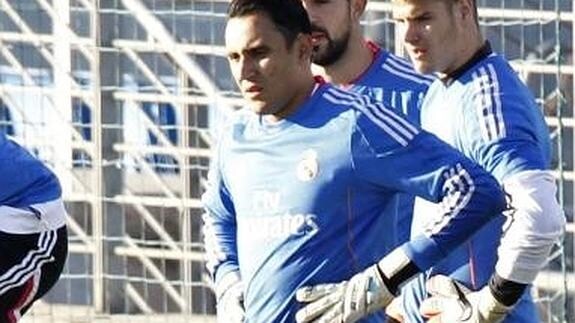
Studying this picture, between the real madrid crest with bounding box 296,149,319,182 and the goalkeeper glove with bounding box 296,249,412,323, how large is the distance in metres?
0.27

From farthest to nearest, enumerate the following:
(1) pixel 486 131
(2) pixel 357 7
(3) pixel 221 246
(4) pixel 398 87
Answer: (2) pixel 357 7
(4) pixel 398 87
(3) pixel 221 246
(1) pixel 486 131

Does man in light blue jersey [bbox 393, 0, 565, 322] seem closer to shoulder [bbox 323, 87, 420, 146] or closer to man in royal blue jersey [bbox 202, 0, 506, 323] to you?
man in royal blue jersey [bbox 202, 0, 506, 323]

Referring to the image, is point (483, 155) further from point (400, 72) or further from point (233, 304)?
point (400, 72)

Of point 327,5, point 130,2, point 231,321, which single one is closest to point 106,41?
point 130,2

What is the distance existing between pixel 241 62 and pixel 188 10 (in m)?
3.85

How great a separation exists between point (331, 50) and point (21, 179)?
1125mm

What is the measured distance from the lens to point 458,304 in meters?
6.09

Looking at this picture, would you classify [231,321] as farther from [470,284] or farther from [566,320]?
[566,320]

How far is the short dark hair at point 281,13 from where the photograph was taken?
598cm

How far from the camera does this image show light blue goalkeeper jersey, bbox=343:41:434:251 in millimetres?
6605

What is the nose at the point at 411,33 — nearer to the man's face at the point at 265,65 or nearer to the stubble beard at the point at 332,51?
the man's face at the point at 265,65

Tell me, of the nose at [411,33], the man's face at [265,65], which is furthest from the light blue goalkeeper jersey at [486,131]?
the man's face at [265,65]

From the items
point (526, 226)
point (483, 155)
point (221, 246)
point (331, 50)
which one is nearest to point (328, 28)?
point (331, 50)

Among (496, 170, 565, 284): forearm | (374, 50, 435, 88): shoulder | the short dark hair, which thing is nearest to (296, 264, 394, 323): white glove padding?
(496, 170, 565, 284): forearm
